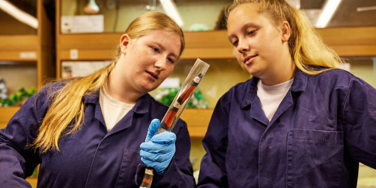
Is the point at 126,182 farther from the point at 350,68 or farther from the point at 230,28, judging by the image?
the point at 350,68

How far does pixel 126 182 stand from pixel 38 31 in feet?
6.45

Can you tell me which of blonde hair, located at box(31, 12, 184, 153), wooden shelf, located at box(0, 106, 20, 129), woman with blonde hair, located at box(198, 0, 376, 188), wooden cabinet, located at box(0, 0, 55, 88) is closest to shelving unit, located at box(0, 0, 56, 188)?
wooden cabinet, located at box(0, 0, 55, 88)

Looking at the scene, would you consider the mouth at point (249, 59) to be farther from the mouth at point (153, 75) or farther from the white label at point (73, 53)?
the white label at point (73, 53)

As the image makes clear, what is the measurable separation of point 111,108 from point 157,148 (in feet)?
1.18

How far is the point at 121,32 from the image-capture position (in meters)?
2.31

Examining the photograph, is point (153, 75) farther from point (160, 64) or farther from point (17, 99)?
point (17, 99)

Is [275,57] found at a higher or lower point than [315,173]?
higher

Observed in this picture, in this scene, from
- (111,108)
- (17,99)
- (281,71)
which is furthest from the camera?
(17,99)

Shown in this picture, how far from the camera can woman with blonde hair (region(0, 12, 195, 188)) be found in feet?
3.27

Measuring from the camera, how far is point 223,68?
2.28 metres

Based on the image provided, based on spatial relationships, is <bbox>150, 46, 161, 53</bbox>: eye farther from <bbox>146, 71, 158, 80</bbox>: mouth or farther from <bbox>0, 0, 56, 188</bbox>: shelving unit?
<bbox>0, 0, 56, 188</bbox>: shelving unit

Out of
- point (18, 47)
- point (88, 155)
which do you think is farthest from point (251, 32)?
point (18, 47)

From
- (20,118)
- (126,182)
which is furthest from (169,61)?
(20,118)

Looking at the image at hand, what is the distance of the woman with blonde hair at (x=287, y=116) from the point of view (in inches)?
36.4
